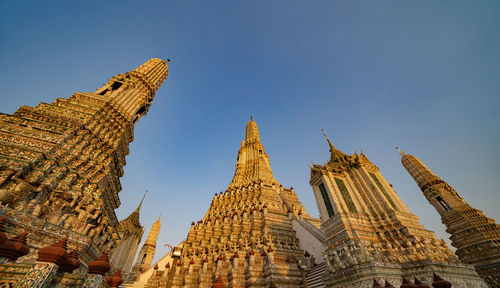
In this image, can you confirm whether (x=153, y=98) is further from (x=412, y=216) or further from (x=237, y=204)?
(x=412, y=216)

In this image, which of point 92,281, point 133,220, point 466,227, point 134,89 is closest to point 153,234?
point 133,220

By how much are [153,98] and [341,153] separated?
62.2 ft

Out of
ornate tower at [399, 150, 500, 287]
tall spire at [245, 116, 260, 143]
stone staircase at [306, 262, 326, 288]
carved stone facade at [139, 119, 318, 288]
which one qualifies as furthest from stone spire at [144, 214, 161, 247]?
ornate tower at [399, 150, 500, 287]

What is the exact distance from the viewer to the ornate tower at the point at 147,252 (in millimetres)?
27297

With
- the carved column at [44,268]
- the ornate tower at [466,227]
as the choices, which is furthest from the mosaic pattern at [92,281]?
the ornate tower at [466,227]

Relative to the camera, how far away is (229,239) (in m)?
21.2

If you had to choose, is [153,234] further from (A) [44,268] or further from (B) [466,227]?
(B) [466,227]

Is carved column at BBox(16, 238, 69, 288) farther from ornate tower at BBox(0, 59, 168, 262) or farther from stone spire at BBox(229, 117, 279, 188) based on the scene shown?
stone spire at BBox(229, 117, 279, 188)

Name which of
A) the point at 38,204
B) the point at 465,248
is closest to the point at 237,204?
the point at 38,204

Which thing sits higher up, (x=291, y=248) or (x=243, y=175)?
(x=243, y=175)

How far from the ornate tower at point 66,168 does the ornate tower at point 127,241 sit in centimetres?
1062

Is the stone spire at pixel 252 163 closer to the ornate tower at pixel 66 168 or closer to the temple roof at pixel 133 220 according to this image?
the temple roof at pixel 133 220

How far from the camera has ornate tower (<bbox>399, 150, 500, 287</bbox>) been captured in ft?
57.2

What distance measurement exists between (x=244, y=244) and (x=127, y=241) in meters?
15.6
